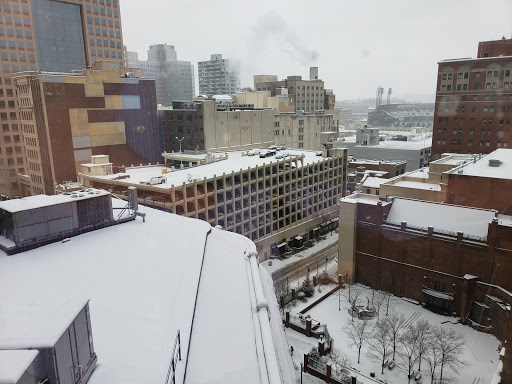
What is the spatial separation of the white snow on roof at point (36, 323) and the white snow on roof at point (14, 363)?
238 millimetres

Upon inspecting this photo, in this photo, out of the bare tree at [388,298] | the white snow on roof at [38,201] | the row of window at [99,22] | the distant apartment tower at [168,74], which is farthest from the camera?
the distant apartment tower at [168,74]

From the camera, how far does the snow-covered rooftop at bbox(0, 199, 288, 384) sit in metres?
7.64

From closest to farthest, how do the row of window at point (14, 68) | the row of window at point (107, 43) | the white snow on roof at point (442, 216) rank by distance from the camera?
the white snow on roof at point (442, 216), the row of window at point (14, 68), the row of window at point (107, 43)

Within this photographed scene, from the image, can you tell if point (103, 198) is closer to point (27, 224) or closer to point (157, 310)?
point (27, 224)

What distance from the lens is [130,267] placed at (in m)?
11.0

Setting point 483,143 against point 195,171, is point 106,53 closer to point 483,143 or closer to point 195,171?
point 195,171

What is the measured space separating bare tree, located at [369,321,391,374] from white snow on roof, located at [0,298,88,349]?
19.8 meters

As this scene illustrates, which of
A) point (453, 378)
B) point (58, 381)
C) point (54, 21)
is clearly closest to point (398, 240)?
point (453, 378)

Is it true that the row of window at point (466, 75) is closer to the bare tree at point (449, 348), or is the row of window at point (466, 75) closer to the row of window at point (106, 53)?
the bare tree at point (449, 348)

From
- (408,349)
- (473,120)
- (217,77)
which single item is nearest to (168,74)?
(217,77)

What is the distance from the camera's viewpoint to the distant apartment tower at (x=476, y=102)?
51594 mm

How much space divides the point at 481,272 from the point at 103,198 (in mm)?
25992

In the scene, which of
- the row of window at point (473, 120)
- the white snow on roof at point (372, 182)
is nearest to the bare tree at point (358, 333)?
the white snow on roof at point (372, 182)

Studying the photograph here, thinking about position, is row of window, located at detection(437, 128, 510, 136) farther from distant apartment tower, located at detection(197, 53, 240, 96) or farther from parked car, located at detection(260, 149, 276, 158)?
distant apartment tower, located at detection(197, 53, 240, 96)
